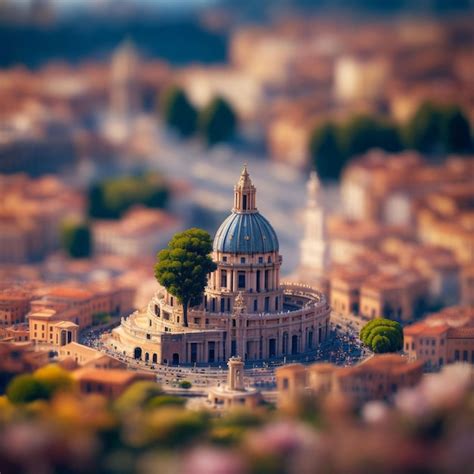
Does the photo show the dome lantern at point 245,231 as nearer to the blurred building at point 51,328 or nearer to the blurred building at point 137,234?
the blurred building at point 51,328

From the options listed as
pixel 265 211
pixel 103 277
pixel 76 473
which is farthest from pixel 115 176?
pixel 76 473

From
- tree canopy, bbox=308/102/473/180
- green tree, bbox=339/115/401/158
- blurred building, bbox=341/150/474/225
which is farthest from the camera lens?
green tree, bbox=339/115/401/158

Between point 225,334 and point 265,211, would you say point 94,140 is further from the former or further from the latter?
point 225,334

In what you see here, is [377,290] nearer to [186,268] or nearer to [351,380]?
[186,268]

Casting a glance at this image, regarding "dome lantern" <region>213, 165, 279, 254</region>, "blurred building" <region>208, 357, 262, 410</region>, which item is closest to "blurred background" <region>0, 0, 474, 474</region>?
"blurred building" <region>208, 357, 262, 410</region>

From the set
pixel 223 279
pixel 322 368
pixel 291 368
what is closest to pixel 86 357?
pixel 223 279

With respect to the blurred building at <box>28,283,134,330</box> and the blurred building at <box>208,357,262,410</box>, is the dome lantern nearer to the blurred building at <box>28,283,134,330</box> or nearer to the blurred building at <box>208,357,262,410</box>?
the blurred building at <box>208,357,262,410</box>
